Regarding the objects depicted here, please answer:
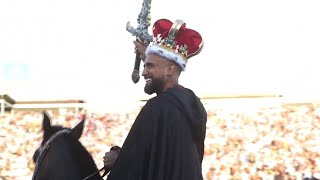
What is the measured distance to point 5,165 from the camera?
16000mm

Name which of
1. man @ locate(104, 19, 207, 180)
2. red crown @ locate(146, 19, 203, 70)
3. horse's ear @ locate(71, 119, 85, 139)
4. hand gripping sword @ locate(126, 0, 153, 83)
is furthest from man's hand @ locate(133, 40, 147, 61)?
horse's ear @ locate(71, 119, 85, 139)

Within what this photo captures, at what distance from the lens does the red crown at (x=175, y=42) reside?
2.80 metres

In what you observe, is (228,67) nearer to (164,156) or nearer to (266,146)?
(266,146)

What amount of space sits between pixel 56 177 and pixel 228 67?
23497mm

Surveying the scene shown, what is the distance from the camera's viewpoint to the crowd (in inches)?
601

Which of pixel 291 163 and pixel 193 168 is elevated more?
pixel 193 168

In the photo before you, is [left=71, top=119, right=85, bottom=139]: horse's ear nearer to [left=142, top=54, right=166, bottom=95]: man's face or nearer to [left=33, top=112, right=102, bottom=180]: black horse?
[left=33, top=112, right=102, bottom=180]: black horse

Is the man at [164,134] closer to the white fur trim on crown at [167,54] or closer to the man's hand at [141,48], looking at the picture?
the white fur trim on crown at [167,54]

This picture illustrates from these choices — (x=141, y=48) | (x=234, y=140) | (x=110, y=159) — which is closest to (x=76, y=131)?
(x=110, y=159)

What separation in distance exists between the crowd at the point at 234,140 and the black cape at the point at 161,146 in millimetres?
11392

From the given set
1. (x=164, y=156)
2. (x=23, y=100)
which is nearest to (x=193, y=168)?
(x=164, y=156)

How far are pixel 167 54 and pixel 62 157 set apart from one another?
2.21 feet

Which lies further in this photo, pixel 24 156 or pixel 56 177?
pixel 24 156

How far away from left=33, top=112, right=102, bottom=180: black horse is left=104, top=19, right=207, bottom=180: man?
275mm
